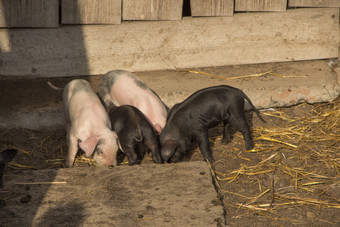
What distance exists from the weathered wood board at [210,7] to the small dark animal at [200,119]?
1.48m

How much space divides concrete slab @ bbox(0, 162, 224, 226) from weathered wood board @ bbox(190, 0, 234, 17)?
242 centimetres

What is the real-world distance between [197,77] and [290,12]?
1569 millimetres

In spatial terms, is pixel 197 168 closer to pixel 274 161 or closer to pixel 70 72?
pixel 274 161

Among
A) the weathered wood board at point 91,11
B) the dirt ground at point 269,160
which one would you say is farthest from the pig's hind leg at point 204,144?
the weathered wood board at point 91,11

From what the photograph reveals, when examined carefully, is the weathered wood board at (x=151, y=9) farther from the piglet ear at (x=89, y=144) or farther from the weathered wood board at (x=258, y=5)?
the piglet ear at (x=89, y=144)

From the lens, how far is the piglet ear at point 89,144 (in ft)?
18.7

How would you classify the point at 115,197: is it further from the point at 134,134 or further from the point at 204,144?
the point at 204,144

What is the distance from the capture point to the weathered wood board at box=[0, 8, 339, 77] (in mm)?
7004

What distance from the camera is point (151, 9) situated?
715 cm

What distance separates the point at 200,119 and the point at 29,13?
2582 millimetres

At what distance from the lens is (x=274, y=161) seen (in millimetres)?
6020

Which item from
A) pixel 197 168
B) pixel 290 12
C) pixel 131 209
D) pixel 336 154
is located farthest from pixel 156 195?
pixel 290 12

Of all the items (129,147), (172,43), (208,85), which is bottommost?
(129,147)

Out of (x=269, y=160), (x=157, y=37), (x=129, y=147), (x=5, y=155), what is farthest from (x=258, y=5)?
(x=5, y=155)
